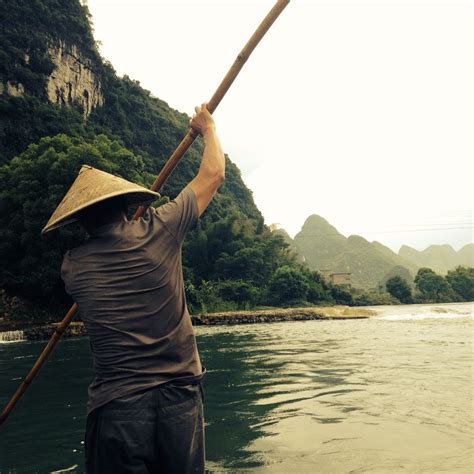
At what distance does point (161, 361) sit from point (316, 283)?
42139 millimetres

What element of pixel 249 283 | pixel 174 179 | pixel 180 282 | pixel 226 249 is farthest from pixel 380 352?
pixel 174 179

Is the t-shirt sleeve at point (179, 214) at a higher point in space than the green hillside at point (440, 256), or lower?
lower

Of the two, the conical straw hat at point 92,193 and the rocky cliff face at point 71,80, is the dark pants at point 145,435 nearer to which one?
the conical straw hat at point 92,193

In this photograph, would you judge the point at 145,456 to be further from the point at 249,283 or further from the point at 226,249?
the point at 226,249

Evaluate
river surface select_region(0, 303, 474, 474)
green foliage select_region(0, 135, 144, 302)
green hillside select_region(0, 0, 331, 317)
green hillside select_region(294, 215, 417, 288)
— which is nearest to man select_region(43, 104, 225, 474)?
river surface select_region(0, 303, 474, 474)

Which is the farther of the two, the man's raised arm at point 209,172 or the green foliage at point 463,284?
the green foliage at point 463,284

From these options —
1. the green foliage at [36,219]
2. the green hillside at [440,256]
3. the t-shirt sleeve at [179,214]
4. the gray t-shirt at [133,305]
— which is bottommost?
the gray t-shirt at [133,305]

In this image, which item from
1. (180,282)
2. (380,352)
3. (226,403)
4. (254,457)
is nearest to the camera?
(180,282)

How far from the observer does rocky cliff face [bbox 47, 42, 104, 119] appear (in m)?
39.6

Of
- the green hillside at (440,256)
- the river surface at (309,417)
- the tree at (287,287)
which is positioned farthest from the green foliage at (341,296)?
the green hillside at (440,256)

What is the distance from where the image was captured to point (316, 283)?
42688 mm

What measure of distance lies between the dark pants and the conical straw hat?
2.22 ft

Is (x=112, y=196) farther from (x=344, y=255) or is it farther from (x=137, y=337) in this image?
(x=344, y=255)

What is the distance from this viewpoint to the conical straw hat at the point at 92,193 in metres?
1.59
